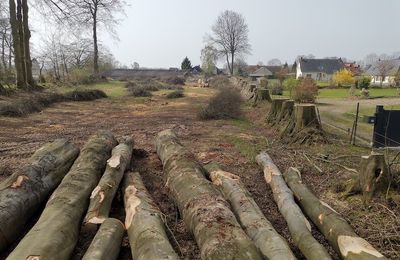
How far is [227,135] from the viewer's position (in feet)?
34.8

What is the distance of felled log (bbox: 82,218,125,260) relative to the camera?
3.56m

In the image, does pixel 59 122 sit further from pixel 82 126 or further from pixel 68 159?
pixel 68 159

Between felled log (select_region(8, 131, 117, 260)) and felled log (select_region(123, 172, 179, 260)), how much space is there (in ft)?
1.93

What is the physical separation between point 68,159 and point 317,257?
4.53 meters

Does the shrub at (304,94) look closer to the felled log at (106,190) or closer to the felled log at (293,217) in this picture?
the felled log at (293,217)

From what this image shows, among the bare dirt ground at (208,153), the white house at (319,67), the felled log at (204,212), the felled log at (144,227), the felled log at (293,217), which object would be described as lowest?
the bare dirt ground at (208,153)

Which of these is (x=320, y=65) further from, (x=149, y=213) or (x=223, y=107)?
(x=149, y=213)

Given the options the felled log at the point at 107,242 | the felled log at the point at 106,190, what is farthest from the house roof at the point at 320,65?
the felled log at the point at 107,242

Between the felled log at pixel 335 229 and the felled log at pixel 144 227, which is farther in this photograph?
the felled log at pixel 335 229

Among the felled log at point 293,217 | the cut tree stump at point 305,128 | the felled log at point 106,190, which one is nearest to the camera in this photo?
the felled log at point 293,217

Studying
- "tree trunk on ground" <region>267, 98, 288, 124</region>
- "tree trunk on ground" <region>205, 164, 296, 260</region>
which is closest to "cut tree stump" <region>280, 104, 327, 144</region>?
"tree trunk on ground" <region>267, 98, 288, 124</region>

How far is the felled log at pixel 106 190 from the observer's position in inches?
176

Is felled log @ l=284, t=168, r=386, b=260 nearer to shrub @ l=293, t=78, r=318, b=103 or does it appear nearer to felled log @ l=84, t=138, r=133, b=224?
felled log @ l=84, t=138, r=133, b=224

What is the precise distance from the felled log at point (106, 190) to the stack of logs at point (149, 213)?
13 millimetres
